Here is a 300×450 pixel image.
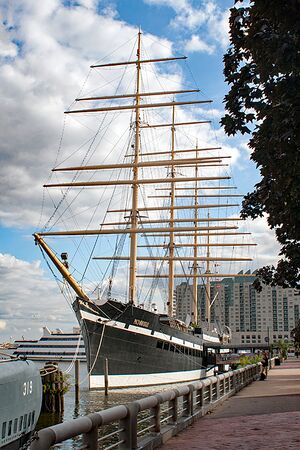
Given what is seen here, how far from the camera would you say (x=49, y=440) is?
18.3 ft

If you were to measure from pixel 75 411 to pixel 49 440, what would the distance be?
74.0ft

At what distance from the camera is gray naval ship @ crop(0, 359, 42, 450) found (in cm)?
945

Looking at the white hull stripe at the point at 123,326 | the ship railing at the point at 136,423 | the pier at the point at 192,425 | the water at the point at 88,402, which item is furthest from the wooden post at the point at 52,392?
the pier at the point at 192,425

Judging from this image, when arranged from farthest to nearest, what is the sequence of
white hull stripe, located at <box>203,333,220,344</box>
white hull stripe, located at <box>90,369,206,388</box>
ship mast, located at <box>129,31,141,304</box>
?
white hull stripe, located at <box>203,333,220,344</box> < ship mast, located at <box>129,31,141,304</box> < white hull stripe, located at <box>90,369,206,388</box>

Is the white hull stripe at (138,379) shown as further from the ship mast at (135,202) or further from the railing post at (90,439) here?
the railing post at (90,439)

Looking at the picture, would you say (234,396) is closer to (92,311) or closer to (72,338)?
(92,311)

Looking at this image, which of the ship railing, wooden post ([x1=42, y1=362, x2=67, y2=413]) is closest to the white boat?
wooden post ([x1=42, y1=362, x2=67, y2=413])

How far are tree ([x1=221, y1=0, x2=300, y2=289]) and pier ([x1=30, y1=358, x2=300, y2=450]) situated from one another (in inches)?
153

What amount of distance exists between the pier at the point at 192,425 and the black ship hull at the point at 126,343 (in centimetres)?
1998

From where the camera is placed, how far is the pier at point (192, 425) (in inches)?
263

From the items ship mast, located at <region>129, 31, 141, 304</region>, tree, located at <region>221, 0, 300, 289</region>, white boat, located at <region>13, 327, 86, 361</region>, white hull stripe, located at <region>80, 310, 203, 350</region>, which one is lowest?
white boat, located at <region>13, 327, 86, 361</region>

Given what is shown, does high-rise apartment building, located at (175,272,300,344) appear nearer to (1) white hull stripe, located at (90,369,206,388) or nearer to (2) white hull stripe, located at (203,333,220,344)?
(2) white hull stripe, located at (203,333,220,344)

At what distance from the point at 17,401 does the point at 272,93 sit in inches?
278

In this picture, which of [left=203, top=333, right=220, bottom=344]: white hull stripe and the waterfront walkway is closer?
the waterfront walkway
